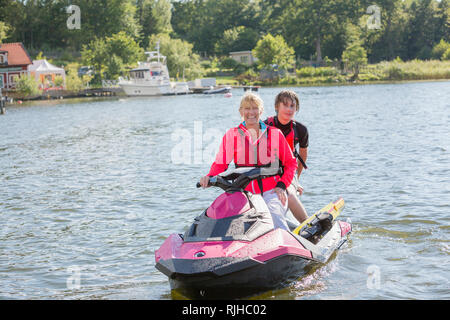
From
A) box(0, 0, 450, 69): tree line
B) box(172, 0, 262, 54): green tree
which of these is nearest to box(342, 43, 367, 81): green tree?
box(0, 0, 450, 69): tree line

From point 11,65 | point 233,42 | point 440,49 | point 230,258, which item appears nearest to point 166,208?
point 230,258

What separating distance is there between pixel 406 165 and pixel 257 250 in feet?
37.0

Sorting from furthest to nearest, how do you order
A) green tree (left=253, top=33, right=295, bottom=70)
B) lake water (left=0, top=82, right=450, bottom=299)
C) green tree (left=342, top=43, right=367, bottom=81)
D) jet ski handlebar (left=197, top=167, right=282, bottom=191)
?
green tree (left=253, top=33, right=295, bottom=70), green tree (left=342, top=43, right=367, bottom=81), lake water (left=0, top=82, right=450, bottom=299), jet ski handlebar (left=197, top=167, right=282, bottom=191)

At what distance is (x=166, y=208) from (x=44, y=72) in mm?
66319

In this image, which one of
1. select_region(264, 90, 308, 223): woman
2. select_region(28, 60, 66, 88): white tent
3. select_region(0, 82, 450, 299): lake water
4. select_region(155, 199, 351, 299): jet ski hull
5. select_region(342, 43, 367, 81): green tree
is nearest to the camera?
select_region(155, 199, 351, 299): jet ski hull

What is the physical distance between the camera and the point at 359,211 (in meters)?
11.2

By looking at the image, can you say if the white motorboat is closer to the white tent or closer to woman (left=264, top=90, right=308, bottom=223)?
the white tent

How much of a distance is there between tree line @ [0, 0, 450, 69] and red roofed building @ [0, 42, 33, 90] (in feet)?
59.8

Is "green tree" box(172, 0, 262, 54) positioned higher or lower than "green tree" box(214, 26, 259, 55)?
higher

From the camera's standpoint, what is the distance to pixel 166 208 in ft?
40.0

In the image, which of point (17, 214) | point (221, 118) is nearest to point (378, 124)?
point (221, 118)

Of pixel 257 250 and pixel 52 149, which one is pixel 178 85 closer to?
pixel 52 149

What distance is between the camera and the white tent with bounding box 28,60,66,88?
72.9 metres

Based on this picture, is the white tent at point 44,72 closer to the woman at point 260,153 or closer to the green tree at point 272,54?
the green tree at point 272,54
